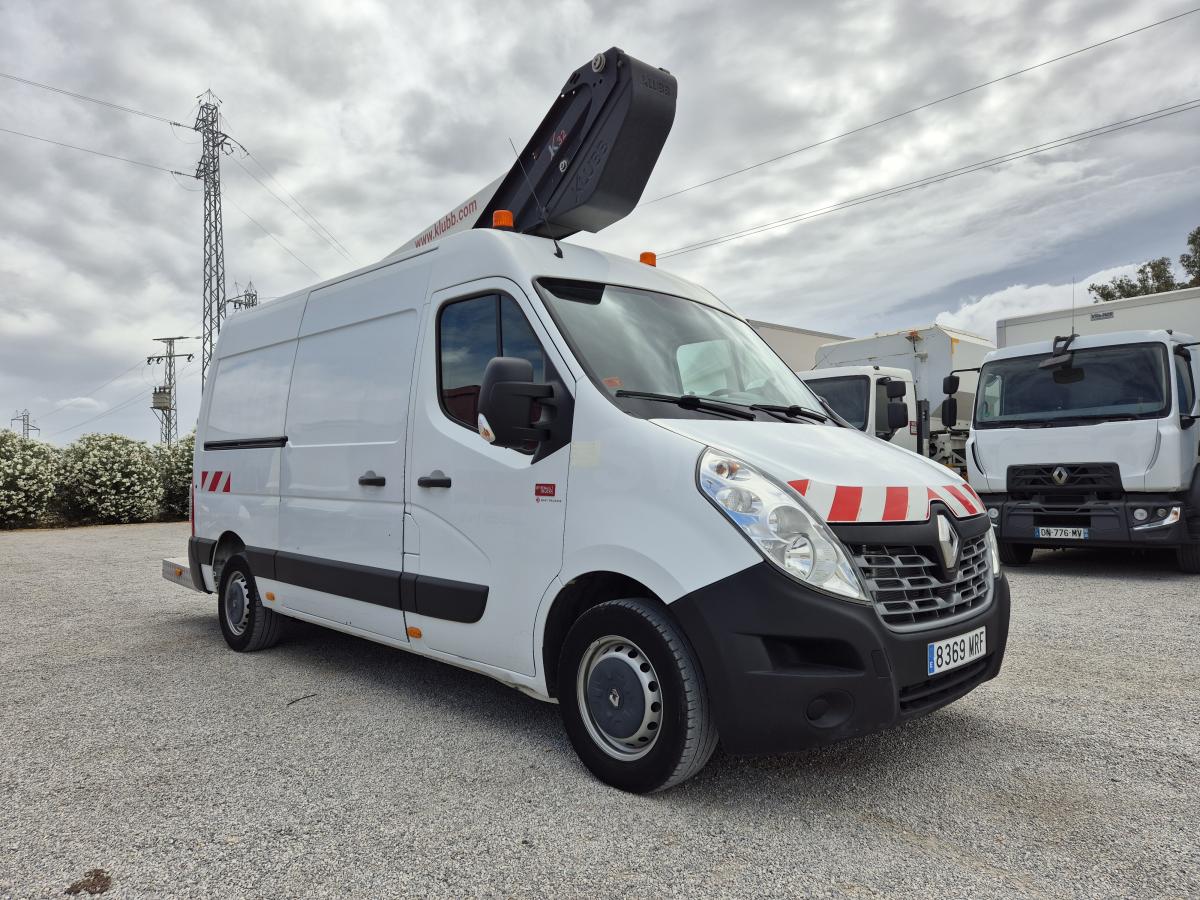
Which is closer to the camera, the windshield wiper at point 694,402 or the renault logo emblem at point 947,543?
the renault logo emblem at point 947,543

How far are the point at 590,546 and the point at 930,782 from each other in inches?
61.6

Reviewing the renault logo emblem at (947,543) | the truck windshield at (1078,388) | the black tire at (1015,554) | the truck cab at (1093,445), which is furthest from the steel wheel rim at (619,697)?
the black tire at (1015,554)

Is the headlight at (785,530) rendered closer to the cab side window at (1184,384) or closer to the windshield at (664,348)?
the windshield at (664,348)

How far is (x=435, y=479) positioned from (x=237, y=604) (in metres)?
2.73

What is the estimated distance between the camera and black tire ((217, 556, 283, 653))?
555 centimetres

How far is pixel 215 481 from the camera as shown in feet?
19.9

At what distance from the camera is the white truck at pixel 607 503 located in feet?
9.10

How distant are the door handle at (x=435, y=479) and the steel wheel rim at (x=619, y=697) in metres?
1.15

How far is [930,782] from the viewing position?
3.14m

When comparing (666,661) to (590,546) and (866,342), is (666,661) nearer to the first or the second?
(590,546)

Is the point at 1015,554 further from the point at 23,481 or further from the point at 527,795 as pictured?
the point at 23,481

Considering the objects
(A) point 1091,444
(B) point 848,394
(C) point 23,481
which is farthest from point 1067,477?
(C) point 23,481

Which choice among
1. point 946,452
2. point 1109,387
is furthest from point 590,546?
point 946,452

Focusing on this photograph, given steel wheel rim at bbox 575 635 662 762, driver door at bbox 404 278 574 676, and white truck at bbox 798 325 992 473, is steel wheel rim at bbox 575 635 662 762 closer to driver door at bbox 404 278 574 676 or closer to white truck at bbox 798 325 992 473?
driver door at bbox 404 278 574 676
